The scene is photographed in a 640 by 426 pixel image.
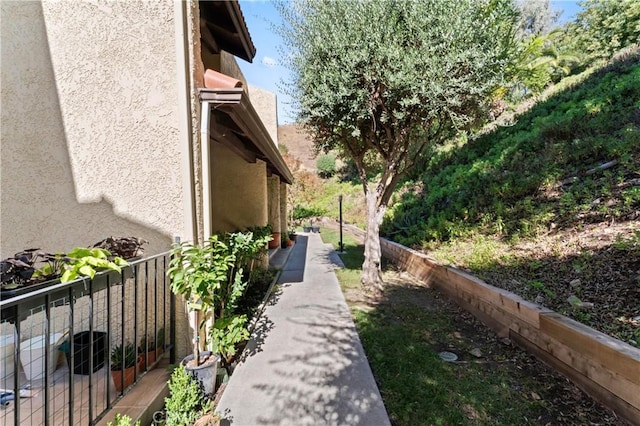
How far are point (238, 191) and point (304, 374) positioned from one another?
6.01 m

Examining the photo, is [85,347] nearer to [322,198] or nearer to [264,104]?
[264,104]

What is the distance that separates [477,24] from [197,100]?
5607mm

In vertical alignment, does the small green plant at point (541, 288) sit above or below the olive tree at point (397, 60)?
below

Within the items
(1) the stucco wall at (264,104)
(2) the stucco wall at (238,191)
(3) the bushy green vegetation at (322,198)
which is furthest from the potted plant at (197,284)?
(3) the bushy green vegetation at (322,198)

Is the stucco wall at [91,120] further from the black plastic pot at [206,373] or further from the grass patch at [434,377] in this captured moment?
the grass patch at [434,377]

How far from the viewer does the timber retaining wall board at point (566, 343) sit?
9.74 feet

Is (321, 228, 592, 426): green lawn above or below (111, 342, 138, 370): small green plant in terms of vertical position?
below

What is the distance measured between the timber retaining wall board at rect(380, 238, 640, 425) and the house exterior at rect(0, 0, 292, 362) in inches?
189

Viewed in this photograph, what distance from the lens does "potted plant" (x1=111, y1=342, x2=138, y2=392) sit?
310cm

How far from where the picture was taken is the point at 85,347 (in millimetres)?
3164

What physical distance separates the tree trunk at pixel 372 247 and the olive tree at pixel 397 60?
1347 millimetres

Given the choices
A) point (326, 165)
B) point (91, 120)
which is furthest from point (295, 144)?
point (91, 120)

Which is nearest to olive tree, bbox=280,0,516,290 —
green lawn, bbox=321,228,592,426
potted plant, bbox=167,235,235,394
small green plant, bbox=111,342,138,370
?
green lawn, bbox=321,228,592,426

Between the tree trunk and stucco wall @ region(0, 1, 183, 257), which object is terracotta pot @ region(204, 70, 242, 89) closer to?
stucco wall @ region(0, 1, 183, 257)
